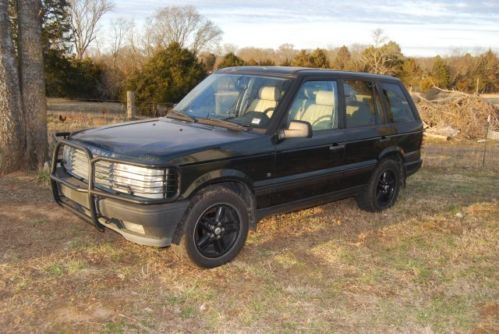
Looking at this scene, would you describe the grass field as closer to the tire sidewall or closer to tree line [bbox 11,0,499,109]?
the tire sidewall

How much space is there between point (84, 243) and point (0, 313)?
137 cm

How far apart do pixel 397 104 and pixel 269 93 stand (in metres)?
2.23

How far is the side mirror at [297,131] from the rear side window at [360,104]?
1.10 m

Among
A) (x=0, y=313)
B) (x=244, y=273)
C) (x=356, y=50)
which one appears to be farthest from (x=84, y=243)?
(x=356, y=50)

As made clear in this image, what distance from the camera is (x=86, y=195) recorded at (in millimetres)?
4086

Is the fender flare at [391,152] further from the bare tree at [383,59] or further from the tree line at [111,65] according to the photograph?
the bare tree at [383,59]

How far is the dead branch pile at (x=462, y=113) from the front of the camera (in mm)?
20359

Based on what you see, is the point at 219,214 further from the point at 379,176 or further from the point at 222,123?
the point at 379,176

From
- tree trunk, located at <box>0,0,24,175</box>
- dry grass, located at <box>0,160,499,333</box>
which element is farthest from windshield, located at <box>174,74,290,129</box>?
tree trunk, located at <box>0,0,24,175</box>

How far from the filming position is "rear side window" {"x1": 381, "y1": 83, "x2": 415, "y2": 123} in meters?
6.10

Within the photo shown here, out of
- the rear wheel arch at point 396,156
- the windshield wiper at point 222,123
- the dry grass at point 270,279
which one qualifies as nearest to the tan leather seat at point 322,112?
the windshield wiper at point 222,123

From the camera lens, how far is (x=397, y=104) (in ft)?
20.6

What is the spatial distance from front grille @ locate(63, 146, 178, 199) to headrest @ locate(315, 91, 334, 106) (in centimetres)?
210

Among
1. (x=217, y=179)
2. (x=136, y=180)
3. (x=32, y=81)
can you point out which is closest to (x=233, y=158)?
(x=217, y=179)
